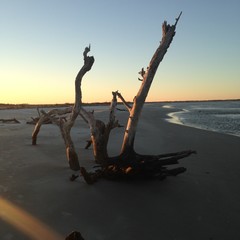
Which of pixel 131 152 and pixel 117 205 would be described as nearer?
pixel 117 205

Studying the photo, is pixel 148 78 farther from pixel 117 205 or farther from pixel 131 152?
pixel 117 205

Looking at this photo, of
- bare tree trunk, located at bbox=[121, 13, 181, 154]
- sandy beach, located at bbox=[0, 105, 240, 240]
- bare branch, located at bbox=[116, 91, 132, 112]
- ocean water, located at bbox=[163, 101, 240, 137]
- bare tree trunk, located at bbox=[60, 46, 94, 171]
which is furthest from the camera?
ocean water, located at bbox=[163, 101, 240, 137]

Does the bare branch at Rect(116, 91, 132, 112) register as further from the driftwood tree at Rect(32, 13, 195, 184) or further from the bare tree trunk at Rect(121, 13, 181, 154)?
the bare tree trunk at Rect(121, 13, 181, 154)

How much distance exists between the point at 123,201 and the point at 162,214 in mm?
787

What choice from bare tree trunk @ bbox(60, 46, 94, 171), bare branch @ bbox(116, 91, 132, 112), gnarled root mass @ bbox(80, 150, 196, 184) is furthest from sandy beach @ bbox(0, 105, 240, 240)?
bare branch @ bbox(116, 91, 132, 112)

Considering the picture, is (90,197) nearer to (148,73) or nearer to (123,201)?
(123,201)

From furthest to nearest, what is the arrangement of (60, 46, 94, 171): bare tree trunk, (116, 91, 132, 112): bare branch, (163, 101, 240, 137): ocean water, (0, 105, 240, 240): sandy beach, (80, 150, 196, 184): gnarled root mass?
1. (163, 101, 240, 137): ocean water
2. (60, 46, 94, 171): bare tree trunk
3. (116, 91, 132, 112): bare branch
4. (80, 150, 196, 184): gnarled root mass
5. (0, 105, 240, 240): sandy beach

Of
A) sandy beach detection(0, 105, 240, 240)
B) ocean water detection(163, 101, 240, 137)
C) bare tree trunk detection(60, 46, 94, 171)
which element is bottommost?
ocean water detection(163, 101, 240, 137)

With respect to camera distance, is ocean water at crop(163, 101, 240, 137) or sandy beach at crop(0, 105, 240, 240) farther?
ocean water at crop(163, 101, 240, 137)

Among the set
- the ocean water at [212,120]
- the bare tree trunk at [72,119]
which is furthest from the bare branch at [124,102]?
the ocean water at [212,120]

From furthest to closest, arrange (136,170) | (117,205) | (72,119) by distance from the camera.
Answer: (72,119) < (136,170) < (117,205)

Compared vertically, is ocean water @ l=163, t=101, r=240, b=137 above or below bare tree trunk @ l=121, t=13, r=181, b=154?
below

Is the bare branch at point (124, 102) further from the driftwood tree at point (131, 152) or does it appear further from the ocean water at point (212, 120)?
the ocean water at point (212, 120)

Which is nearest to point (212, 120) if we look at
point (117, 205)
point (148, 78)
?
point (148, 78)
